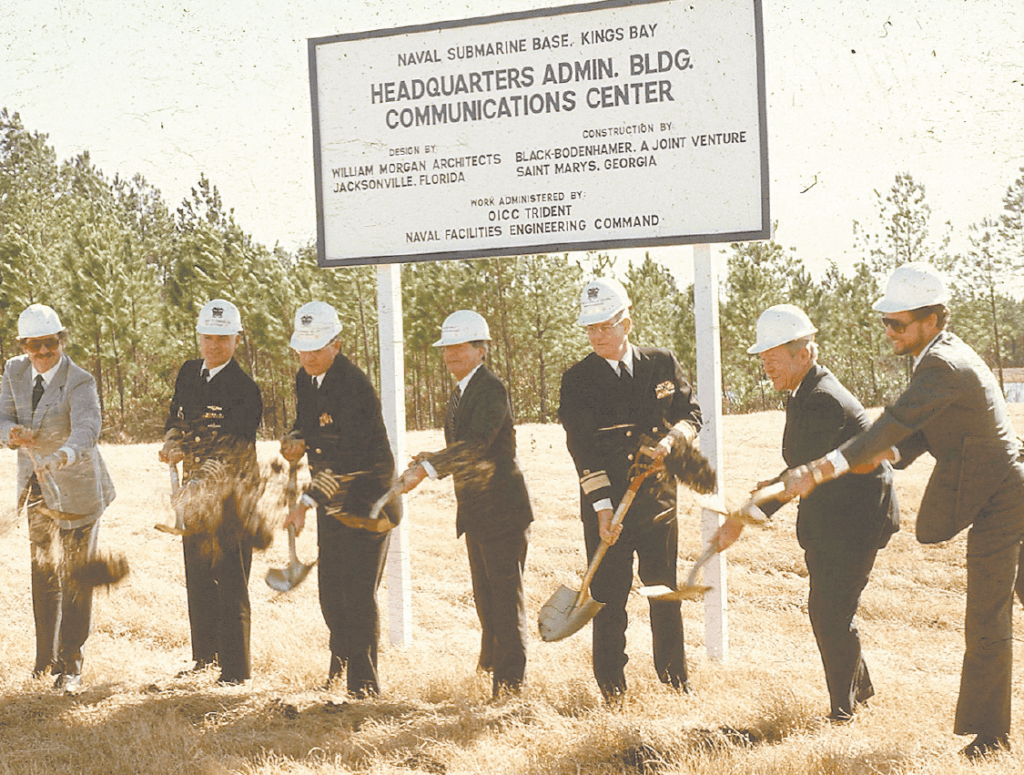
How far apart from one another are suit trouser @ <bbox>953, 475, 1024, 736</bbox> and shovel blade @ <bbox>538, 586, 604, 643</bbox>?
6.85ft

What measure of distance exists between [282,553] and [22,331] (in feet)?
17.4

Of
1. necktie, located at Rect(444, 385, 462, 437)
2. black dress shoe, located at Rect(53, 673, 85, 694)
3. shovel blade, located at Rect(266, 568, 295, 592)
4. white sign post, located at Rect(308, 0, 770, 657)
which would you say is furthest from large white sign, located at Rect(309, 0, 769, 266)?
black dress shoe, located at Rect(53, 673, 85, 694)

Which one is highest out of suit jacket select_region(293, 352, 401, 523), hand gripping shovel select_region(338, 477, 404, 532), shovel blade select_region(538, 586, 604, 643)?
suit jacket select_region(293, 352, 401, 523)

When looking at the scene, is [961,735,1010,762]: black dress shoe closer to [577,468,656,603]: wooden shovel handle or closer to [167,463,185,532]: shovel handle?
[577,468,656,603]: wooden shovel handle

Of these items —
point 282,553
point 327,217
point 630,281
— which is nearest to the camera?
point 327,217

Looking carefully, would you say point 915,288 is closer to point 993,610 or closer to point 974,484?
point 974,484

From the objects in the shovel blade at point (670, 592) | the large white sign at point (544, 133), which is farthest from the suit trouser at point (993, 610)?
the large white sign at point (544, 133)

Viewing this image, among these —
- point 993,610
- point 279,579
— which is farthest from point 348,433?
point 993,610

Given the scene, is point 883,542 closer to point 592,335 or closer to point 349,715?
point 592,335

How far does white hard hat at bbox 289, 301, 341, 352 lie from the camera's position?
20.9 ft

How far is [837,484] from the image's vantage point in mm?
5496

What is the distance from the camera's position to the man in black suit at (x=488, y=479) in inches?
243

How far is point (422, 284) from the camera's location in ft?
102

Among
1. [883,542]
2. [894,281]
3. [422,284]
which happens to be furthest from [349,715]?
[422,284]
